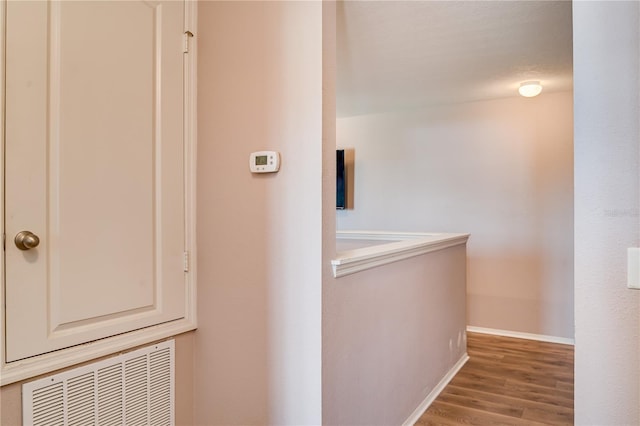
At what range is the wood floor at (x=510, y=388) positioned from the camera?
2.36 meters

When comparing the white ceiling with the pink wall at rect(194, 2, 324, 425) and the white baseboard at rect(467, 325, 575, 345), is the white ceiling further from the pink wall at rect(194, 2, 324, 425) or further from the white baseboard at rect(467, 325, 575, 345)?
the white baseboard at rect(467, 325, 575, 345)

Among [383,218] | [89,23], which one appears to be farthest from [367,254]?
[383,218]

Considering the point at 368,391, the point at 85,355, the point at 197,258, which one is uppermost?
the point at 197,258

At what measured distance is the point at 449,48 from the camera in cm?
268

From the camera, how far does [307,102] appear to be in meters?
1.48

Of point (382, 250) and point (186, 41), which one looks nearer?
point (186, 41)

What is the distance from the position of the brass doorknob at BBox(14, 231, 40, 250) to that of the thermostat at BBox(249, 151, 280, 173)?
75 centimetres

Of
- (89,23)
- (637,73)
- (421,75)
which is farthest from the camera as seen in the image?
(421,75)

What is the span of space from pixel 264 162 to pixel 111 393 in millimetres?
991

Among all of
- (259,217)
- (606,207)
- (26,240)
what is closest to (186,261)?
(259,217)

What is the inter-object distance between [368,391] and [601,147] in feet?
4.41

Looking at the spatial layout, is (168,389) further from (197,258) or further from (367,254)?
(367,254)

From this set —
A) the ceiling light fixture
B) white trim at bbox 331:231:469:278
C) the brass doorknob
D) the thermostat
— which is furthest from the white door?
the ceiling light fixture

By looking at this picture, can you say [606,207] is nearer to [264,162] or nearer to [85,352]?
[264,162]
